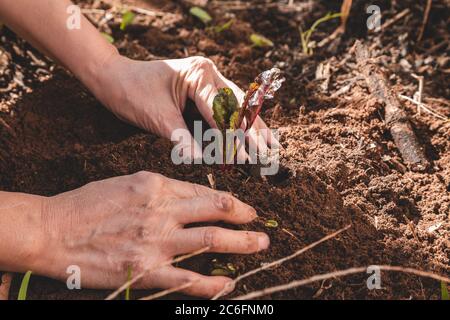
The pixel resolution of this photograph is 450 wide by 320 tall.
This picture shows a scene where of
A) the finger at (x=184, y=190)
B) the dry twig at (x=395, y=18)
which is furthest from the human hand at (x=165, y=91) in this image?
the dry twig at (x=395, y=18)

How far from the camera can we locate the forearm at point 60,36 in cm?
189

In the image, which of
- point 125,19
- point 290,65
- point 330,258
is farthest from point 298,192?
point 125,19

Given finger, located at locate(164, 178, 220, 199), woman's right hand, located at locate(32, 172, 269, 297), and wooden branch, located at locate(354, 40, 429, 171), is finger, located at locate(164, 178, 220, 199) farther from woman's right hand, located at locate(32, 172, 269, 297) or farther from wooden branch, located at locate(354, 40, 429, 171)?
wooden branch, located at locate(354, 40, 429, 171)

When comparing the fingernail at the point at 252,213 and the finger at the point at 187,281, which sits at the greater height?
the fingernail at the point at 252,213

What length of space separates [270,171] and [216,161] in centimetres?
17

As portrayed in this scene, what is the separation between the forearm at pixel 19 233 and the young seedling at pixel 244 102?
0.56m

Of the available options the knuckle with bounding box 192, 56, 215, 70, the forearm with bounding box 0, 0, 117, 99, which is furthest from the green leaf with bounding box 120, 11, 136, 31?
the knuckle with bounding box 192, 56, 215, 70

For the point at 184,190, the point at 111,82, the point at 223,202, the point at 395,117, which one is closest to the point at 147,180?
the point at 184,190

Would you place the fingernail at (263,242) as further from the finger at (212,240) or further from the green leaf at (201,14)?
the green leaf at (201,14)

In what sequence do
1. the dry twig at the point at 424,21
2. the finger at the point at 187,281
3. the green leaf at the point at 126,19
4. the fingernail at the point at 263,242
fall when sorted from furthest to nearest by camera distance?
the green leaf at the point at 126,19 → the dry twig at the point at 424,21 → the fingernail at the point at 263,242 → the finger at the point at 187,281

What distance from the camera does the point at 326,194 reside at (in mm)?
1683

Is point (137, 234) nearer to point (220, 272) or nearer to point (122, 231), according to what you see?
point (122, 231)

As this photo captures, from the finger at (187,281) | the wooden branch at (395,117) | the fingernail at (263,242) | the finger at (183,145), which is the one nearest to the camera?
the finger at (187,281)

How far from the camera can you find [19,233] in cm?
144
